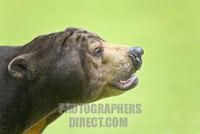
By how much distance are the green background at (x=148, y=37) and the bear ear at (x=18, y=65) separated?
105 centimetres

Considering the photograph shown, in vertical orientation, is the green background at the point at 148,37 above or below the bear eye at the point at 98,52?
below

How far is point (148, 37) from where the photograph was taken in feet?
9.46

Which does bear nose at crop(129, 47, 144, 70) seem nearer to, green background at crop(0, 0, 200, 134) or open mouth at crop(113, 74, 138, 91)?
open mouth at crop(113, 74, 138, 91)

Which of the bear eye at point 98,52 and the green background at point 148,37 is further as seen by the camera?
the green background at point 148,37

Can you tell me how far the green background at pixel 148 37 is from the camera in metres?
2.78

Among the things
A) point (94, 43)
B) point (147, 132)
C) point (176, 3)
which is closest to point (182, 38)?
point (176, 3)

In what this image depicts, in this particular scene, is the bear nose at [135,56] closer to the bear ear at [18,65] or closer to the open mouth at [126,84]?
the open mouth at [126,84]

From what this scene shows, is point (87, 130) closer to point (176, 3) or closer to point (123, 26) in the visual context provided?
point (123, 26)

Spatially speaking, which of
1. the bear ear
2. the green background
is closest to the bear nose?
the bear ear

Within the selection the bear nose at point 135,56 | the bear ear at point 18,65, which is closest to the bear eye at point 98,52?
the bear nose at point 135,56

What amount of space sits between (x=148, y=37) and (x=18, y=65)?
1237 millimetres

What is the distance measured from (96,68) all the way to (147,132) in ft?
3.58

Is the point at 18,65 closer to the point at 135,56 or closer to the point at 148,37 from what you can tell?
the point at 135,56

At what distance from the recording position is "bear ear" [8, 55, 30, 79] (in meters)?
1.74
